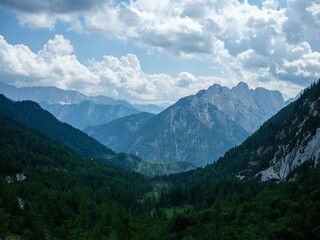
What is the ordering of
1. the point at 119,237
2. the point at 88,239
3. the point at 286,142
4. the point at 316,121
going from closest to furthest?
the point at 88,239, the point at 119,237, the point at 316,121, the point at 286,142

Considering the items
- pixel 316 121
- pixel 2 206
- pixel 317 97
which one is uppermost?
pixel 317 97

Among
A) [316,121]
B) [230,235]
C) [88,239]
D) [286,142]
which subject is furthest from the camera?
[286,142]

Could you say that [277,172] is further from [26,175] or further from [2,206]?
[26,175]

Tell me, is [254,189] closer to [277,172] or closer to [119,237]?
[277,172]

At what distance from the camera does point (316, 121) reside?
15575 cm

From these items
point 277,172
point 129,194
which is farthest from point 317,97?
point 129,194

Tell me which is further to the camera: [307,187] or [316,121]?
[316,121]

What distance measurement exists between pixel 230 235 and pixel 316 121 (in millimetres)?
113926

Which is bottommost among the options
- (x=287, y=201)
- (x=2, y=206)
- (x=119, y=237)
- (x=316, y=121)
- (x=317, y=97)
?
(x=119, y=237)

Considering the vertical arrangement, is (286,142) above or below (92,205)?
above

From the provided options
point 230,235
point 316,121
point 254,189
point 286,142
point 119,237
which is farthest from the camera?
point 286,142

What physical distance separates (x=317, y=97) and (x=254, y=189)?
94.5 metres

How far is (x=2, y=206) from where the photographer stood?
9556cm

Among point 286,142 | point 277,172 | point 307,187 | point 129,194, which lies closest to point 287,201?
point 307,187
